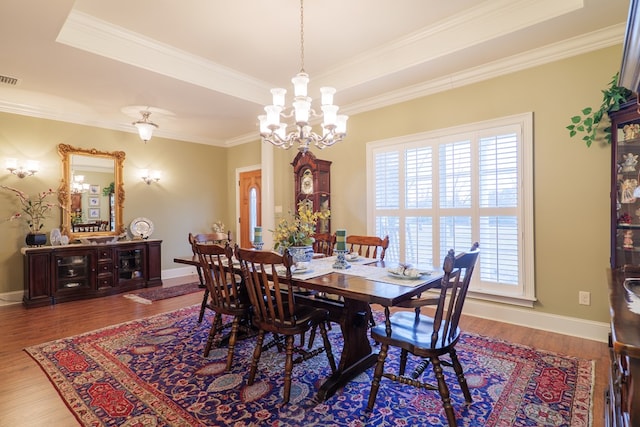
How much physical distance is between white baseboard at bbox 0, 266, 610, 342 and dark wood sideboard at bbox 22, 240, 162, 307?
4.75m

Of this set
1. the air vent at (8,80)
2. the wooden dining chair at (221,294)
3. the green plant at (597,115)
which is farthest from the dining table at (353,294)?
the air vent at (8,80)

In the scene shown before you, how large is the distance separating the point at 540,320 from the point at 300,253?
2468 mm

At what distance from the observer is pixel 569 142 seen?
2.93m

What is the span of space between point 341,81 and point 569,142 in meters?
2.45

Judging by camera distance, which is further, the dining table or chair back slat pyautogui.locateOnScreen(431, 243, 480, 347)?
the dining table

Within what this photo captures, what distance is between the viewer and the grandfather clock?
178 inches

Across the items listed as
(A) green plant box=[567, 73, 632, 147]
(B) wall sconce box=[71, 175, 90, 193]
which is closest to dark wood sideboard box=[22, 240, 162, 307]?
(B) wall sconce box=[71, 175, 90, 193]

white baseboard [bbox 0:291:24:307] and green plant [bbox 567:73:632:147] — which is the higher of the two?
green plant [bbox 567:73:632:147]

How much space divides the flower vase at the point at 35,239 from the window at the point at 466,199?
174 inches

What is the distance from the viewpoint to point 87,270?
459 cm

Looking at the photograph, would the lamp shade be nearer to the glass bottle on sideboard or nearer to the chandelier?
the chandelier

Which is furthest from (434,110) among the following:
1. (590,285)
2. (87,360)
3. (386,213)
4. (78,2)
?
(87,360)

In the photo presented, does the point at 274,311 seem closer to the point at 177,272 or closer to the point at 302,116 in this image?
the point at 302,116

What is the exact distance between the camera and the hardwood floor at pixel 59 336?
191 cm
